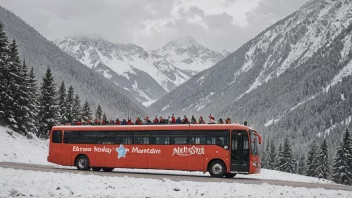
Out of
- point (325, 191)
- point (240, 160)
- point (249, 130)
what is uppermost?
point (249, 130)

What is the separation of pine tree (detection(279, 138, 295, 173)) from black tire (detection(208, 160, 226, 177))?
53992mm

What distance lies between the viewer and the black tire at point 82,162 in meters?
32.0

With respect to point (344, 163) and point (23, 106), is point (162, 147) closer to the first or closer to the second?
point (23, 106)

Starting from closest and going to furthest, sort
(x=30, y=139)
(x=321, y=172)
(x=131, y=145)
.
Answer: (x=131, y=145) < (x=30, y=139) < (x=321, y=172)

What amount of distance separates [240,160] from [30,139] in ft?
114

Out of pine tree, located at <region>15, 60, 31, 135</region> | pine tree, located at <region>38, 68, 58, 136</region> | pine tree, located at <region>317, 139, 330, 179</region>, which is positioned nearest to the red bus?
pine tree, located at <region>15, 60, 31, 135</region>

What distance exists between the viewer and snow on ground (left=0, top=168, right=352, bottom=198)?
17281 mm

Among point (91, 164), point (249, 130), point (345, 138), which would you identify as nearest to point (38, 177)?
point (91, 164)

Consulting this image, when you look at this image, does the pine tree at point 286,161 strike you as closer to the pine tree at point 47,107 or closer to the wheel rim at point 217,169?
the pine tree at point 47,107

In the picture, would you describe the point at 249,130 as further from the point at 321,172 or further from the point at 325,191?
the point at 321,172

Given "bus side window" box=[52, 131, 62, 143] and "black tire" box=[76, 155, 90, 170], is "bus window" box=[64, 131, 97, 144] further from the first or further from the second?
"black tire" box=[76, 155, 90, 170]

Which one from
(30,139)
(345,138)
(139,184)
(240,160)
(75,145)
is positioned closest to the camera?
(139,184)

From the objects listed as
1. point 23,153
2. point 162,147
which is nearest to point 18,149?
point 23,153

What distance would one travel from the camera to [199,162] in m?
28.1
